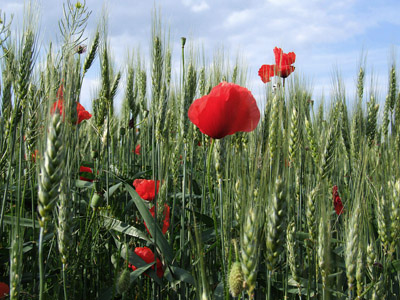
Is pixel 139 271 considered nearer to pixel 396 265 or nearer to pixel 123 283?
pixel 123 283

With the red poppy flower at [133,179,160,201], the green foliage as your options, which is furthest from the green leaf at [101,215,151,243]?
the red poppy flower at [133,179,160,201]

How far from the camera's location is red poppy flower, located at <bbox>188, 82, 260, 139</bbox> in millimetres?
1433

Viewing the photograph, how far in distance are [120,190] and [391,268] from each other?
55.2 inches

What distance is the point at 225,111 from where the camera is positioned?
4.73 feet

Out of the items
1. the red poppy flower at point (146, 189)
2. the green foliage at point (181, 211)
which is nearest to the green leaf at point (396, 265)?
the green foliage at point (181, 211)

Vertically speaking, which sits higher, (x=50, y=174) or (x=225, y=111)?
(x=225, y=111)

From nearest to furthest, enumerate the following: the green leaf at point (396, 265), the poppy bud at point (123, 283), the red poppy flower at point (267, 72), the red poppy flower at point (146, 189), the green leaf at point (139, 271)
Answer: the poppy bud at point (123, 283), the green leaf at point (139, 271), the green leaf at point (396, 265), the red poppy flower at point (146, 189), the red poppy flower at point (267, 72)

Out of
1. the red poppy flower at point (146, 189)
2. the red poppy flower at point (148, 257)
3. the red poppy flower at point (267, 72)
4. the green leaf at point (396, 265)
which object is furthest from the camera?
the red poppy flower at point (267, 72)

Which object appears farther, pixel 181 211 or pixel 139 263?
pixel 181 211

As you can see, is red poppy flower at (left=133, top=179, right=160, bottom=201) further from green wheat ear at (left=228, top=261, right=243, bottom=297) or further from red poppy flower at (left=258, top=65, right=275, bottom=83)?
green wheat ear at (left=228, top=261, right=243, bottom=297)

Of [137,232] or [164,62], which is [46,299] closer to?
[137,232]

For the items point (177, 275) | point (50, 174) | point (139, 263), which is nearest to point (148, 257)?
point (139, 263)

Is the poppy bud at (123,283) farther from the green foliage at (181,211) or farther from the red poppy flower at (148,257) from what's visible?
the red poppy flower at (148,257)

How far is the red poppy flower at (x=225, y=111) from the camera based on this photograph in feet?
4.70
